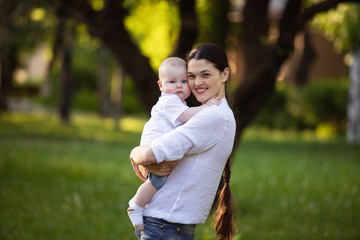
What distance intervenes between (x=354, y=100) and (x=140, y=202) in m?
16.6

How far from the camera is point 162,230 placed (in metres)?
2.84

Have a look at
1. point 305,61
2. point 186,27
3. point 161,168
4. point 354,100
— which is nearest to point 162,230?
point 161,168

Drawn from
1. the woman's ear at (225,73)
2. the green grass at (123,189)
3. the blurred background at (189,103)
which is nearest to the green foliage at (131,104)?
the blurred background at (189,103)

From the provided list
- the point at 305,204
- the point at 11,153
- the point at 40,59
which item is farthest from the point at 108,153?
the point at 40,59

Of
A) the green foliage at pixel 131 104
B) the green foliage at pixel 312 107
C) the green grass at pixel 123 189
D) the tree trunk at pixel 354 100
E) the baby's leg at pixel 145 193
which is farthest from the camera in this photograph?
the green foliage at pixel 131 104

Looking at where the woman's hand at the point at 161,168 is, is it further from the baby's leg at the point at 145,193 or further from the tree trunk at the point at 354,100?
the tree trunk at the point at 354,100

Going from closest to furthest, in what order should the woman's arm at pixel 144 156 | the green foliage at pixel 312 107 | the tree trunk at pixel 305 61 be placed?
the woman's arm at pixel 144 156
the green foliage at pixel 312 107
the tree trunk at pixel 305 61

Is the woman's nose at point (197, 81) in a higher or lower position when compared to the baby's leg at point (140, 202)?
higher

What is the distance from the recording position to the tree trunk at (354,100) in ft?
58.9

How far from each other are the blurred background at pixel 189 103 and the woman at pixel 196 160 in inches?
14.8

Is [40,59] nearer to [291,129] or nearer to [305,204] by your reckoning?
[291,129]

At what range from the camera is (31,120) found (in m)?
23.9

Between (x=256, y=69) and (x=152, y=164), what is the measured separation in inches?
177

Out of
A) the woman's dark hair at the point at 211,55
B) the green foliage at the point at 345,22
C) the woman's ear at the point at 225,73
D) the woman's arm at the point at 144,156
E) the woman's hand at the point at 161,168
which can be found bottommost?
the woman's hand at the point at 161,168
